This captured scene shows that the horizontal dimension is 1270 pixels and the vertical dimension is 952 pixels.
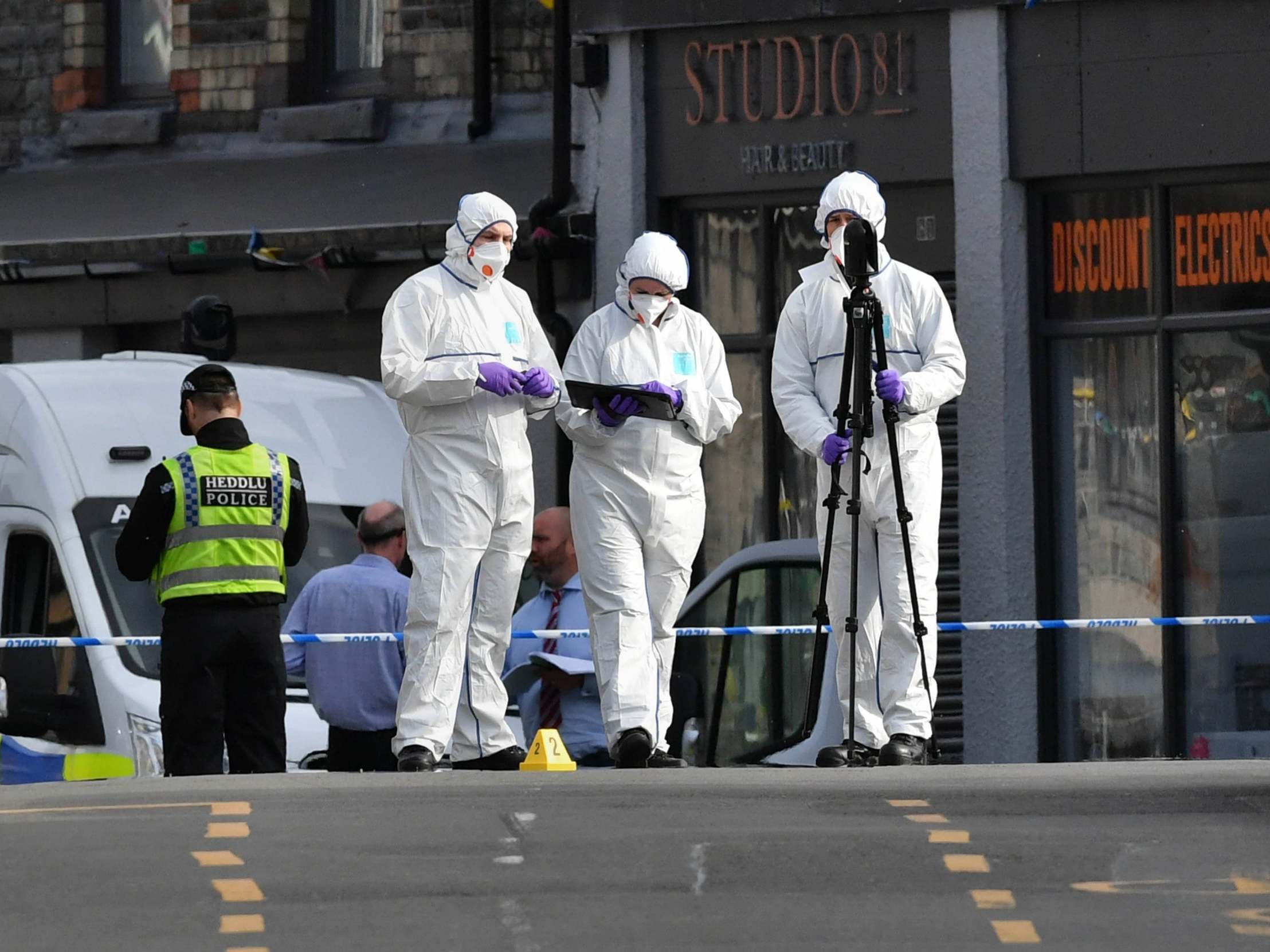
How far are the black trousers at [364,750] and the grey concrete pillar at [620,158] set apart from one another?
17.1 ft

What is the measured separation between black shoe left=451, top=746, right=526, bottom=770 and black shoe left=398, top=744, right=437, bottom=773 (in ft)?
1.16

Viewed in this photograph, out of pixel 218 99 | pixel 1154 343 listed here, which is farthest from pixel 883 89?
pixel 218 99

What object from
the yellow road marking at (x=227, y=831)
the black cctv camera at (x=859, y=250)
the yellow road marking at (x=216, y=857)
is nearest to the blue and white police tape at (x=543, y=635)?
the black cctv camera at (x=859, y=250)

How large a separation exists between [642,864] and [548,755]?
3.03 meters

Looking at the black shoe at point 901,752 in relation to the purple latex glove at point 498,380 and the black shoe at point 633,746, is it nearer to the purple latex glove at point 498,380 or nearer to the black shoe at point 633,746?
the black shoe at point 633,746

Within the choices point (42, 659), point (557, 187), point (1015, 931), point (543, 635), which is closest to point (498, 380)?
point (543, 635)

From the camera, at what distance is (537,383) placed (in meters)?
10.8

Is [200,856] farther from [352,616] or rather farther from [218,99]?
[218,99]

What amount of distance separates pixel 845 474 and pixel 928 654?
79 centimetres

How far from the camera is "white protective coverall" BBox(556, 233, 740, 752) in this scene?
1088cm

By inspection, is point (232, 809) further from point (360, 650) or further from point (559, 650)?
point (559, 650)

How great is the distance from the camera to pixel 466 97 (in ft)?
57.7

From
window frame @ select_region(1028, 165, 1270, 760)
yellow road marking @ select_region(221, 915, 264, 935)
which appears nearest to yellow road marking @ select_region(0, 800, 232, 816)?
yellow road marking @ select_region(221, 915, 264, 935)

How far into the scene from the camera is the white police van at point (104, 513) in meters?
12.0
